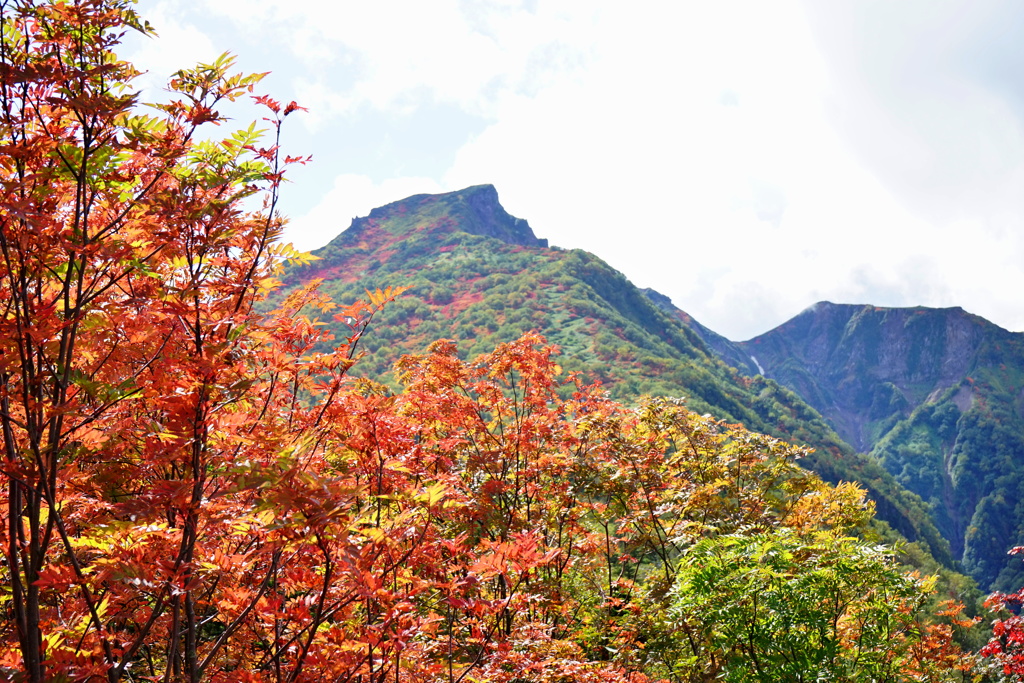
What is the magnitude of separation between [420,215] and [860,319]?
10562 cm

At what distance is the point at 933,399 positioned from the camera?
109m

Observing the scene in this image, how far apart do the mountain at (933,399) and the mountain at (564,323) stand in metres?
23.9

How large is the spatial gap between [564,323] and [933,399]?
95.9 meters

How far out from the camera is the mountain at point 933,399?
2908 inches

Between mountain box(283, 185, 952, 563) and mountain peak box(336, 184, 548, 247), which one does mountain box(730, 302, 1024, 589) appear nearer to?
mountain box(283, 185, 952, 563)

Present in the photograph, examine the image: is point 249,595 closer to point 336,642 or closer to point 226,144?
point 336,642

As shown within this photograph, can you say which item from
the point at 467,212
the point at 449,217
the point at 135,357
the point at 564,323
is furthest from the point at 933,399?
the point at 135,357

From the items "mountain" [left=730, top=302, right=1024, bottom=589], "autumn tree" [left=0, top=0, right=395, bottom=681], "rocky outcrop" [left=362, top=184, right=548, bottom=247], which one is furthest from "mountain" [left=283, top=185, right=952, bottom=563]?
"autumn tree" [left=0, top=0, right=395, bottom=681]

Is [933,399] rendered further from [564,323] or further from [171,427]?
[171,427]

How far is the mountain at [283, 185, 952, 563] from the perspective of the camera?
3966 centimetres

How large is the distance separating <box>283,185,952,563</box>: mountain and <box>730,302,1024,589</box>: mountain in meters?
23.9

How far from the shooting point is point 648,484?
7574 mm

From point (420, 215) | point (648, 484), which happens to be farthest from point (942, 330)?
point (648, 484)

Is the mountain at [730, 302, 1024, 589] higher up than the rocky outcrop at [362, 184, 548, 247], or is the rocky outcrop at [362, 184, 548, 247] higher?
the rocky outcrop at [362, 184, 548, 247]
